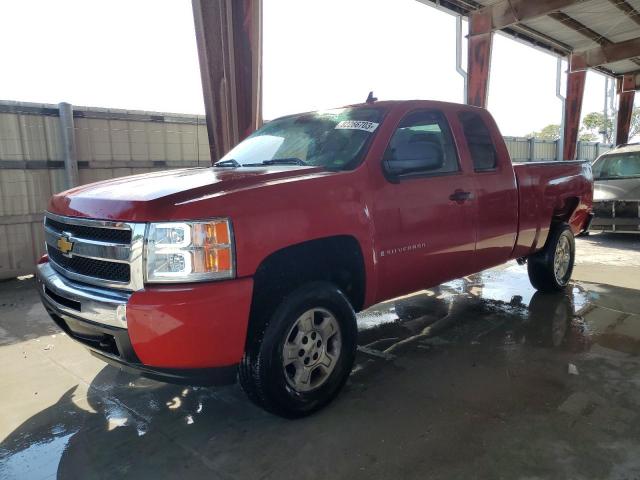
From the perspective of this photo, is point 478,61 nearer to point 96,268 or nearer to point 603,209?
point 603,209

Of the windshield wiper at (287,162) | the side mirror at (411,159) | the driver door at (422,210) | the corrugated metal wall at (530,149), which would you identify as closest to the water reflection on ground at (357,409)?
the driver door at (422,210)

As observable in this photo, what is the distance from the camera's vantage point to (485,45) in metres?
13.9

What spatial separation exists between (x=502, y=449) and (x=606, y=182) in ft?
27.9

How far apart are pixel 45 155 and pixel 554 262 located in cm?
669

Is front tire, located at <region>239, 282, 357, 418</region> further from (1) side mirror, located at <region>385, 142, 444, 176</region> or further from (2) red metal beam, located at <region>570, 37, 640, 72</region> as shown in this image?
(2) red metal beam, located at <region>570, 37, 640, 72</region>

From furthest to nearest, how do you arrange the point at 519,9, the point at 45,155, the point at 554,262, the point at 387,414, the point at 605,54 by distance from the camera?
1. the point at 605,54
2. the point at 519,9
3. the point at 45,155
4. the point at 554,262
5. the point at 387,414

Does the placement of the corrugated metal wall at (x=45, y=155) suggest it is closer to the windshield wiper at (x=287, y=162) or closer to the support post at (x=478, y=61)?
the windshield wiper at (x=287, y=162)

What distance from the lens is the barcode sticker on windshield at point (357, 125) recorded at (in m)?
3.38

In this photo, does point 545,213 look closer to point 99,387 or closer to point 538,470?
point 538,470

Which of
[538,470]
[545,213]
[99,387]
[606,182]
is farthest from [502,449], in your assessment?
[606,182]

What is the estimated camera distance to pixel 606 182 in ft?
30.6

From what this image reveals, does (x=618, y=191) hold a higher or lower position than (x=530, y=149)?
lower

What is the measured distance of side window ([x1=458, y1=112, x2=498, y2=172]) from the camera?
4.17m

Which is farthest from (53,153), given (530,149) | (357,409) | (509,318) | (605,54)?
(605,54)
